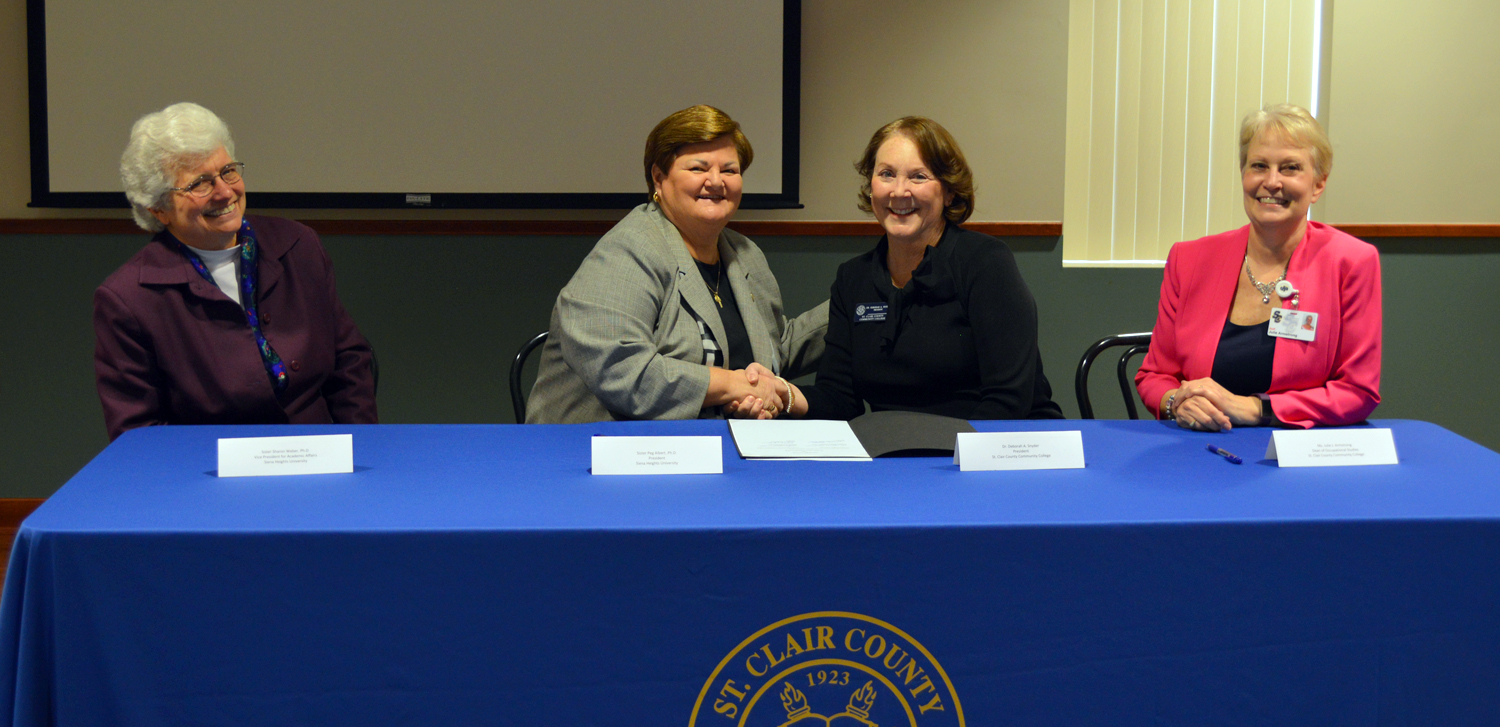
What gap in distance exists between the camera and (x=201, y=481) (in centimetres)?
129

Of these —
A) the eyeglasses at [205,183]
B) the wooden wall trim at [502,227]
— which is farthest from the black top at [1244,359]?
the eyeglasses at [205,183]

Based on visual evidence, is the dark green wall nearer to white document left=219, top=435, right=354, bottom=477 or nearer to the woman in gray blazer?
the woman in gray blazer

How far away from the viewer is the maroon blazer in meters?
1.79

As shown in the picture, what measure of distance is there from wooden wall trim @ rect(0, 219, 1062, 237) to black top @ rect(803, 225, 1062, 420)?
1074mm

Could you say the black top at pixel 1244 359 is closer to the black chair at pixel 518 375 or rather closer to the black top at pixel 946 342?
the black top at pixel 946 342

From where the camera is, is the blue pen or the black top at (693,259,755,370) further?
the black top at (693,259,755,370)

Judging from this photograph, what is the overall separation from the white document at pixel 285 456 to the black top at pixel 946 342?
0.99m

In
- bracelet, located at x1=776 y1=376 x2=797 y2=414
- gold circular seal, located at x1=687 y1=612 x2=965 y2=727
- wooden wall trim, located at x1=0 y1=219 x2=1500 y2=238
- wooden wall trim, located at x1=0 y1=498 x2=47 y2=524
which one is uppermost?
wooden wall trim, located at x1=0 y1=219 x2=1500 y2=238

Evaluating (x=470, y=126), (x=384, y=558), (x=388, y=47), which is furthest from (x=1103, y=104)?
(x=384, y=558)

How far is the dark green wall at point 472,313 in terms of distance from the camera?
318 centimetres

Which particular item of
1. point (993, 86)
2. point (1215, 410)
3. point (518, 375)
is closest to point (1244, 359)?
point (1215, 410)

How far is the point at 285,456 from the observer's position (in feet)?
4.43

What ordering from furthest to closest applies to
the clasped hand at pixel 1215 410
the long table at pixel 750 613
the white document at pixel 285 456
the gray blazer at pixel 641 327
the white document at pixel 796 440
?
1. the gray blazer at pixel 641 327
2. the clasped hand at pixel 1215 410
3. the white document at pixel 796 440
4. the white document at pixel 285 456
5. the long table at pixel 750 613

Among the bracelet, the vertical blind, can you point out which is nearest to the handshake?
the bracelet
